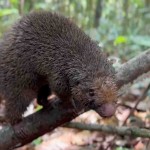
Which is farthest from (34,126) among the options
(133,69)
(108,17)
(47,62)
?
(108,17)

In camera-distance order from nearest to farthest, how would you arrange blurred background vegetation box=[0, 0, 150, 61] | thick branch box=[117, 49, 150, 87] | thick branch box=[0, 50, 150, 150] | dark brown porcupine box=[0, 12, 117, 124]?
dark brown porcupine box=[0, 12, 117, 124]
thick branch box=[0, 50, 150, 150]
thick branch box=[117, 49, 150, 87]
blurred background vegetation box=[0, 0, 150, 61]

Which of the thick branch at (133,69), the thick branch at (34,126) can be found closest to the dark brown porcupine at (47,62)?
the thick branch at (34,126)

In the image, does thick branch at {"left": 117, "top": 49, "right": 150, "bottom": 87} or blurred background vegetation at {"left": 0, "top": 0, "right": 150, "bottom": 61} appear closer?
thick branch at {"left": 117, "top": 49, "right": 150, "bottom": 87}

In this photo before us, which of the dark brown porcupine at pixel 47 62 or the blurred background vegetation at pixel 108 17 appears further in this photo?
the blurred background vegetation at pixel 108 17

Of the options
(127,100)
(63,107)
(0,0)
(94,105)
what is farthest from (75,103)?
(0,0)

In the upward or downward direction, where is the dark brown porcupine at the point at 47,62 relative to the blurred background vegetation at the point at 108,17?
upward

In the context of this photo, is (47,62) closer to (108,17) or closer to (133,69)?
(133,69)

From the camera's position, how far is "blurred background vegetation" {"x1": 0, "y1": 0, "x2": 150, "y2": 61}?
7547mm

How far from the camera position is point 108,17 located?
9.55 m

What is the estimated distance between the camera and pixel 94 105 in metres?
3.12

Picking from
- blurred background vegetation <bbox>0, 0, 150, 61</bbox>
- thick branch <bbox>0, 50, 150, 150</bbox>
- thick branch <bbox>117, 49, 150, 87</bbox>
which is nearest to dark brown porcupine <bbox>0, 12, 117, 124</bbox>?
thick branch <bbox>0, 50, 150, 150</bbox>

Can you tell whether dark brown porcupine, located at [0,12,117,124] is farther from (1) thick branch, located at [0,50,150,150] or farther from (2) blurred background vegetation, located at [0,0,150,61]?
(2) blurred background vegetation, located at [0,0,150,61]

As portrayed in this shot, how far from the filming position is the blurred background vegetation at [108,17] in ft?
24.8

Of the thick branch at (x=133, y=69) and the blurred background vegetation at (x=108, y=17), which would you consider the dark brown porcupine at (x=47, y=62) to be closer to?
the thick branch at (x=133, y=69)
